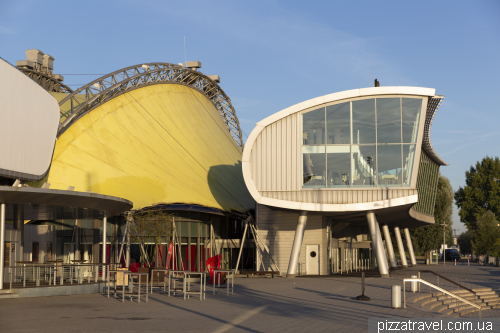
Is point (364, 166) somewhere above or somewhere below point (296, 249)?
above

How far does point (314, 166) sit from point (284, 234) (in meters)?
6.68

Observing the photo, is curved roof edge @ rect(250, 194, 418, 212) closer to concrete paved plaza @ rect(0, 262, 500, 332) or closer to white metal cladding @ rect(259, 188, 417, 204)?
white metal cladding @ rect(259, 188, 417, 204)

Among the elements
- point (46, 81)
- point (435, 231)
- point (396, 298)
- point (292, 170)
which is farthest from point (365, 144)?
point (435, 231)

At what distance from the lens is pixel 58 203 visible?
20.4 m

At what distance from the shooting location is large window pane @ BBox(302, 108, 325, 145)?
32062mm

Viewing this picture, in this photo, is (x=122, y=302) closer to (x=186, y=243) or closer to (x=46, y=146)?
(x=46, y=146)

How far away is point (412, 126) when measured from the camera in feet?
102

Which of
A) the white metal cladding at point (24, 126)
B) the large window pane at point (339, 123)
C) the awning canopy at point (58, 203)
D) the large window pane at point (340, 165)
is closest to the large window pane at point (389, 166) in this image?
the large window pane at point (340, 165)

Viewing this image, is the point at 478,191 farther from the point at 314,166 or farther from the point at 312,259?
the point at 314,166

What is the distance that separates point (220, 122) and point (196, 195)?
17408 mm

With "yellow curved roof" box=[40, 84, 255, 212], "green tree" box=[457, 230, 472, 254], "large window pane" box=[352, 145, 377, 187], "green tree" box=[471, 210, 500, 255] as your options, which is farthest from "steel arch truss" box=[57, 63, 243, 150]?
"green tree" box=[457, 230, 472, 254]

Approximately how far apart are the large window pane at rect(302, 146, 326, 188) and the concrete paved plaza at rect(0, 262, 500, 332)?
414 inches

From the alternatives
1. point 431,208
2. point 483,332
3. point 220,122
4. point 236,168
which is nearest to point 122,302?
point 483,332

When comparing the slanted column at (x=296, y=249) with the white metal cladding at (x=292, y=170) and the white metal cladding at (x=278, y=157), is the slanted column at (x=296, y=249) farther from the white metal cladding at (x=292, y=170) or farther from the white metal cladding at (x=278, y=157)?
the white metal cladding at (x=278, y=157)
